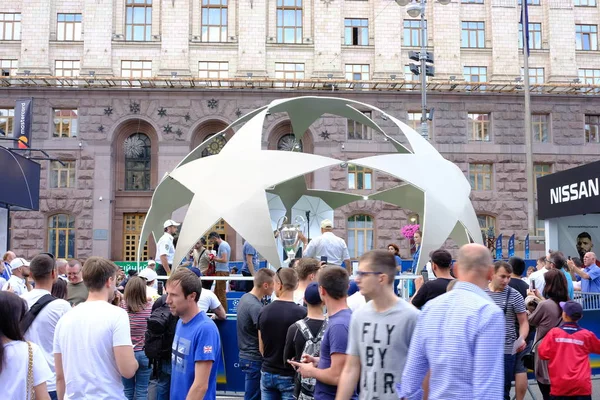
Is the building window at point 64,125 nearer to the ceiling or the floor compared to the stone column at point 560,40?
nearer to the floor

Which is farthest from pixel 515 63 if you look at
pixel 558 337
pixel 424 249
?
pixel 558 337

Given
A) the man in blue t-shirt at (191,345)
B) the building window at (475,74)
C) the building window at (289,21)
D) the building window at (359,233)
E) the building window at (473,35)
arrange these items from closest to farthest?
the man in blue t-shirt at (191,345), the building window at (359,233), the building window at (289,21), the building window at (475,74), the building window at (473,35)

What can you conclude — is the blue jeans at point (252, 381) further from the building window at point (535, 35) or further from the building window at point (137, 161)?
the building window at point (535, 35)

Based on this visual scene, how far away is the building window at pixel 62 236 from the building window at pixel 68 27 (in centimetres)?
1015

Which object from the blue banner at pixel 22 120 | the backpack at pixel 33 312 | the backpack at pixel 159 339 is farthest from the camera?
the blue banner at pixel 22 120

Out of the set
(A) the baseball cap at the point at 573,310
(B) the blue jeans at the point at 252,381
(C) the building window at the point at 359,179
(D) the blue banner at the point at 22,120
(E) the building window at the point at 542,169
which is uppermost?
(D) the blue banner at the point at 22,120

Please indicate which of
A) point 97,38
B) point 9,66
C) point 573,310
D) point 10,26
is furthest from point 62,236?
point 573,310

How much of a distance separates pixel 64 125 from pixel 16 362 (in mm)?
34368

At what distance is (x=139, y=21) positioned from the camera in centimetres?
3700

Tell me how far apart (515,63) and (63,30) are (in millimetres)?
26151

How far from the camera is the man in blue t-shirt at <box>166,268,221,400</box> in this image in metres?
4.95

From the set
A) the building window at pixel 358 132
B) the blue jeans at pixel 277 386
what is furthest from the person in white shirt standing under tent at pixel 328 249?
the building window at pixel 358 132

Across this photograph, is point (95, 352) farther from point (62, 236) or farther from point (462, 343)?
point (62, 236)

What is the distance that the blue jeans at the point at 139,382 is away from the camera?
728 cm
